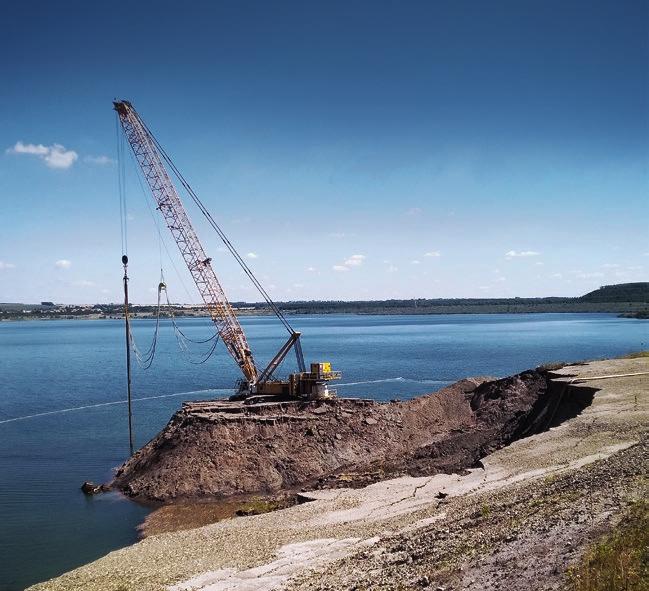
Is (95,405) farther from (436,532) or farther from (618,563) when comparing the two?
(618,563)

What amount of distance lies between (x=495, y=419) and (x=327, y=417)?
39.5 feet

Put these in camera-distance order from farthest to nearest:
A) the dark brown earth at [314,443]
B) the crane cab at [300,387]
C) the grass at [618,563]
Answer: the crane cab at [300,387]
the dark brown earth at [314,443]
the grass at [618,563]

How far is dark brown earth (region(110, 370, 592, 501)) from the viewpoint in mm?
37812

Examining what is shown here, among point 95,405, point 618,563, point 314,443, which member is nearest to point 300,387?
point 314,443

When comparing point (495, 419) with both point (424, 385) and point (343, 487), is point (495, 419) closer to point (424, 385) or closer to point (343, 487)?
point (343, 487)

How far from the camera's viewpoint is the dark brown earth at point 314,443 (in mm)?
37812

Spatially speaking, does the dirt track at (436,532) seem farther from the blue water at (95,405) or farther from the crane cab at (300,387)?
the crane cab at (300,387)

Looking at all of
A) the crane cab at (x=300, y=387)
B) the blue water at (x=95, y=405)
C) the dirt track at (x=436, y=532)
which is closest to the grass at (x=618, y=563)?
the dirt track at (x=436, y=532)

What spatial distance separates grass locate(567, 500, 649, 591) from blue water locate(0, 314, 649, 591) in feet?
69.7

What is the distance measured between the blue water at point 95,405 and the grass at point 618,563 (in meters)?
21.2

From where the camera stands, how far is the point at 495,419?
46.6 meters

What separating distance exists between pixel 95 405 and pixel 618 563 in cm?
Result: 6333

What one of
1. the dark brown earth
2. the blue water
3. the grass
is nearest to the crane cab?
the dark brown earth

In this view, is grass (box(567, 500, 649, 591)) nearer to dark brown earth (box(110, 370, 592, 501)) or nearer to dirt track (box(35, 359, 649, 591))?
dirt track (box(35, 359, 649, 591))
